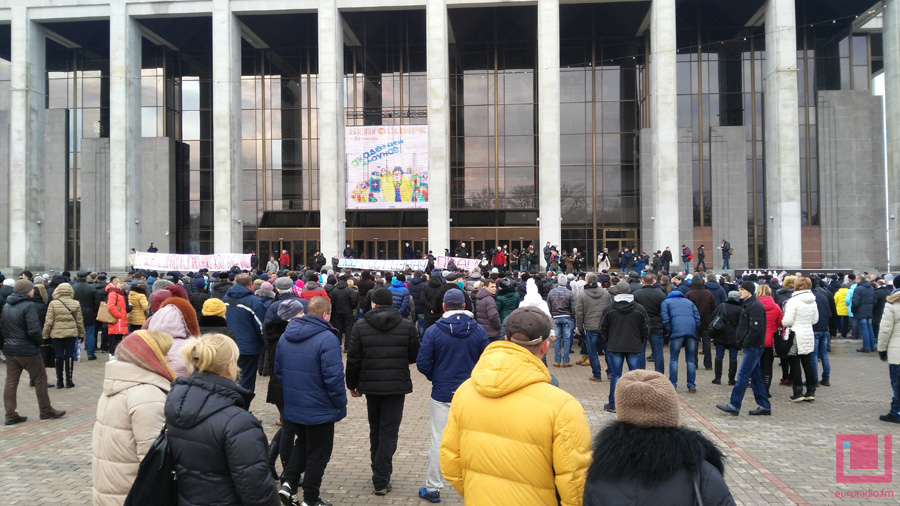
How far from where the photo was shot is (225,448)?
310cm

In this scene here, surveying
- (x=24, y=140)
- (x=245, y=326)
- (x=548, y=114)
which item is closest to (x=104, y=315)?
(x=245, y=326)

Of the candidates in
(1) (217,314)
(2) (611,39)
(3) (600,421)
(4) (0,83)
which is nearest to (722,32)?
(2) (611,39)

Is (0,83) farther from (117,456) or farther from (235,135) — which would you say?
(117,456)

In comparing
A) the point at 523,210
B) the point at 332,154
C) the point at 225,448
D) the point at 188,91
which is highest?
the point at 188,91

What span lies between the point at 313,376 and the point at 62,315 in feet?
23.8

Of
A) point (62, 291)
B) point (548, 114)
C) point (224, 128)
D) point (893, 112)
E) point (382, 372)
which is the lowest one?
point (382, 372)

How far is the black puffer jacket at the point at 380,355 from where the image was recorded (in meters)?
5.89

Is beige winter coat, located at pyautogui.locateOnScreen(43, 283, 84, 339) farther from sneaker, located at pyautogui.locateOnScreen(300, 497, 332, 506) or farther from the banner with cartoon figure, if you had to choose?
the banner with cartoon figure

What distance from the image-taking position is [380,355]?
5.94 m

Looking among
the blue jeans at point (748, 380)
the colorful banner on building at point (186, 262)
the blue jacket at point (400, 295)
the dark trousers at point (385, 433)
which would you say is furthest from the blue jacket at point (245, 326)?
the colorful banner on building at point (186, 262)

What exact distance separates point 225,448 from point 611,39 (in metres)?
39.3

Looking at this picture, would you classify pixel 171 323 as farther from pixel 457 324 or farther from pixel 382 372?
pixel 457 324

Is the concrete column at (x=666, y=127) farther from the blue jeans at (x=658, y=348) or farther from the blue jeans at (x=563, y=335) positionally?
the blue jeans at (x=658, y=348)

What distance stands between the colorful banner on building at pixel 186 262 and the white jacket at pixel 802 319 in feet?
73.5
